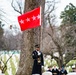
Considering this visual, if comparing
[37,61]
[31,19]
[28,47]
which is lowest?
[37,61]

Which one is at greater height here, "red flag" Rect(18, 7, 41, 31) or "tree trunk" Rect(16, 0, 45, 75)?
"red flag" Rect(18, 7, 41, 31)

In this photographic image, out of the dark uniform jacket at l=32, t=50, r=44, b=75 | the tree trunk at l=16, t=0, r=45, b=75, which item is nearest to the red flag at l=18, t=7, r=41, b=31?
the dark uniform jacket at l=32, t=50, r=44, b=75

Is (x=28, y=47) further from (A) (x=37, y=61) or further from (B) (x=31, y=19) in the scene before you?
(A) (x=37, y=61)

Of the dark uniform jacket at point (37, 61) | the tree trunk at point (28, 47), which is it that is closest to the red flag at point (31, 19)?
the dark uniform jacket at point (37, 61)

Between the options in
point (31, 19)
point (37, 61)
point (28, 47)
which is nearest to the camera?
point (37, 61)

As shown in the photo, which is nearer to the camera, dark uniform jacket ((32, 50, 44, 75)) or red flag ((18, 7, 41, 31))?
dark uniform jacket ((32, 50, 44, 75))

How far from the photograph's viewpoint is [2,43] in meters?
46.9

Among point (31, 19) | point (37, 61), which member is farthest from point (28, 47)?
point (37, 61)

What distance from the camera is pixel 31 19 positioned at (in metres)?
13.9

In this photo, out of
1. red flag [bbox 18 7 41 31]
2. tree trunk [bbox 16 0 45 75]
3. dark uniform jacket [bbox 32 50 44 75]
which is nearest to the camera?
dark uniform jacket [bbox 32 50 44 75]

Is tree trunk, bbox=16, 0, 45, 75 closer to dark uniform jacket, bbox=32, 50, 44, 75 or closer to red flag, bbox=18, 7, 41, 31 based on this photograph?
red flag, bbox=18, 7, 41, 31

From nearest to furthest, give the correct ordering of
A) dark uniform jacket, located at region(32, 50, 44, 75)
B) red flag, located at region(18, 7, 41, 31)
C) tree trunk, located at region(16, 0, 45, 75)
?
1. dark uniform jacket, located at region(32, 50, 44, 75)
2. red flag, located at region(18, 7, 41, 31)
3. tree trunk, located at region(16, 0, 45, 75)

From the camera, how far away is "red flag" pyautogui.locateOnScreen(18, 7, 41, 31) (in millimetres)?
13673

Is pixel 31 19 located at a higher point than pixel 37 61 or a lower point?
higher
